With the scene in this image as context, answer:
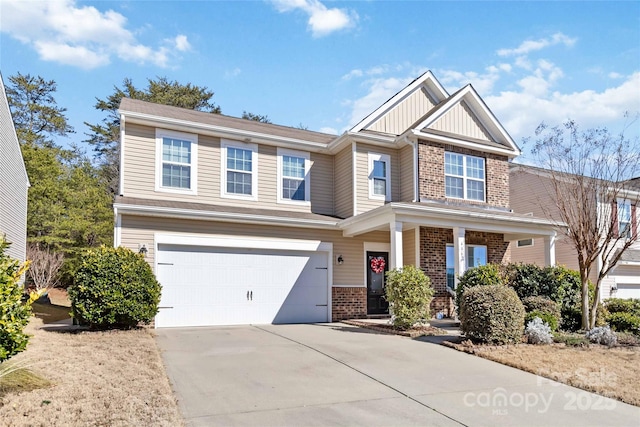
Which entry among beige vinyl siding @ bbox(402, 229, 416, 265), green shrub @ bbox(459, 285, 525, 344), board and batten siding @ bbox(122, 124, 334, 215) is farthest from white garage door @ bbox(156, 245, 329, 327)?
green shrub @ bbox(459, 285, 525, 344)

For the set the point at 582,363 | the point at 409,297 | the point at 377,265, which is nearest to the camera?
the point at 582,363

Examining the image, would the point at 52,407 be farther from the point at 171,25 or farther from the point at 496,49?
the point at 496,49

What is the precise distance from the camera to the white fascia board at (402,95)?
49.4ft

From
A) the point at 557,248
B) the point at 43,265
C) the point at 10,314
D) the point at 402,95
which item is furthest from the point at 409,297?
the point at 43,265

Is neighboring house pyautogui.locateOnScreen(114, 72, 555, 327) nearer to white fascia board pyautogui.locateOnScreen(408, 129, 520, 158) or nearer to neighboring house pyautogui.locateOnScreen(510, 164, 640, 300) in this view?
white fascia board pyautogui.locateOnScreen(408, 129, 520, 158)

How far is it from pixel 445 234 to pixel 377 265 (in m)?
2.32

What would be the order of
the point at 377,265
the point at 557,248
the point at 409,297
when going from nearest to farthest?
the point at 409,297, the point at 377,265, the point at 557,248

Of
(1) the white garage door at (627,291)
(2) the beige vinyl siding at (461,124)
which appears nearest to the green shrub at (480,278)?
(2) the beige vinyl siding at (461,124)

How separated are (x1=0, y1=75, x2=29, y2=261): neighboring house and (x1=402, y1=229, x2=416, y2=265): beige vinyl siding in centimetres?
1164

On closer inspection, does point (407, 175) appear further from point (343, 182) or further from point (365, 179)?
point (343, 182)

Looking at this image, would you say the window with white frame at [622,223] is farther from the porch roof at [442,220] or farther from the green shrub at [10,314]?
the green shrub at [10,314]

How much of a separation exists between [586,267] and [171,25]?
12.3 m

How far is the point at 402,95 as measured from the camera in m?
15.9

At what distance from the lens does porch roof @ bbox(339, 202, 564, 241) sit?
1243 cm
